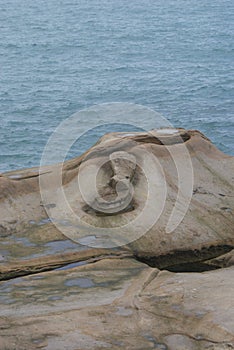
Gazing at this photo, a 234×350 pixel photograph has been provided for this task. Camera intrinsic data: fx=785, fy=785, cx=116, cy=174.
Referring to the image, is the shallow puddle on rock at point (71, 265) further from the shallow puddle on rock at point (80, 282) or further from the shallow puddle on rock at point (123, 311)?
the shallow puddle on rock at point (123, 311)

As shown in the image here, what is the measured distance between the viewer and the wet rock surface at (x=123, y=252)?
22.5 feet

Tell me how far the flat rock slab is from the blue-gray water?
2327cm

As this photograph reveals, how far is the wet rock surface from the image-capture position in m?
6.86

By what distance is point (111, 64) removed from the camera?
171ft

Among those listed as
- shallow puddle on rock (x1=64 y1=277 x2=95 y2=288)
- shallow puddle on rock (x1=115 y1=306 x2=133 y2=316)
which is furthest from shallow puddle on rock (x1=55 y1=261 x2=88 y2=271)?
shallow puddle on rock (x1=115 y1=306 x2=133 y2=316)

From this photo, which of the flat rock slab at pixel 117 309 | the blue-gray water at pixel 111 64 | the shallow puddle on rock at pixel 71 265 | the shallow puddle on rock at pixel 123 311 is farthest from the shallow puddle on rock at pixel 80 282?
the blue-gray water at pixel 111 64

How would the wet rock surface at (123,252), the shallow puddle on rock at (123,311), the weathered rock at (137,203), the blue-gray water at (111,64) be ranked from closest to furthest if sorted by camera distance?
1. the wet rock surface at (123,252)
2. the shallow puddle on rock at (123,311)
3. the weathered rock at (137,203)
4. the blue-gray water at (111,64)

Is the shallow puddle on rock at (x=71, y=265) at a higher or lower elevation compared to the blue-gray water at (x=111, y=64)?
higher

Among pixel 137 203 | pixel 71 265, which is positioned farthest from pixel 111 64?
pixel 71 265

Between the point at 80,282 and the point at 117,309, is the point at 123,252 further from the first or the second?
the point at 117,309

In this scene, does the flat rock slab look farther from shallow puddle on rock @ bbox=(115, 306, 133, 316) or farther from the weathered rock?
the weathered rock

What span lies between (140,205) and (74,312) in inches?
98.3

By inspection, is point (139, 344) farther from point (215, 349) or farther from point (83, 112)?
point (83, 112)

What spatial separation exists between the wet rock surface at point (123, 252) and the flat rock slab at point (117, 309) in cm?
1
